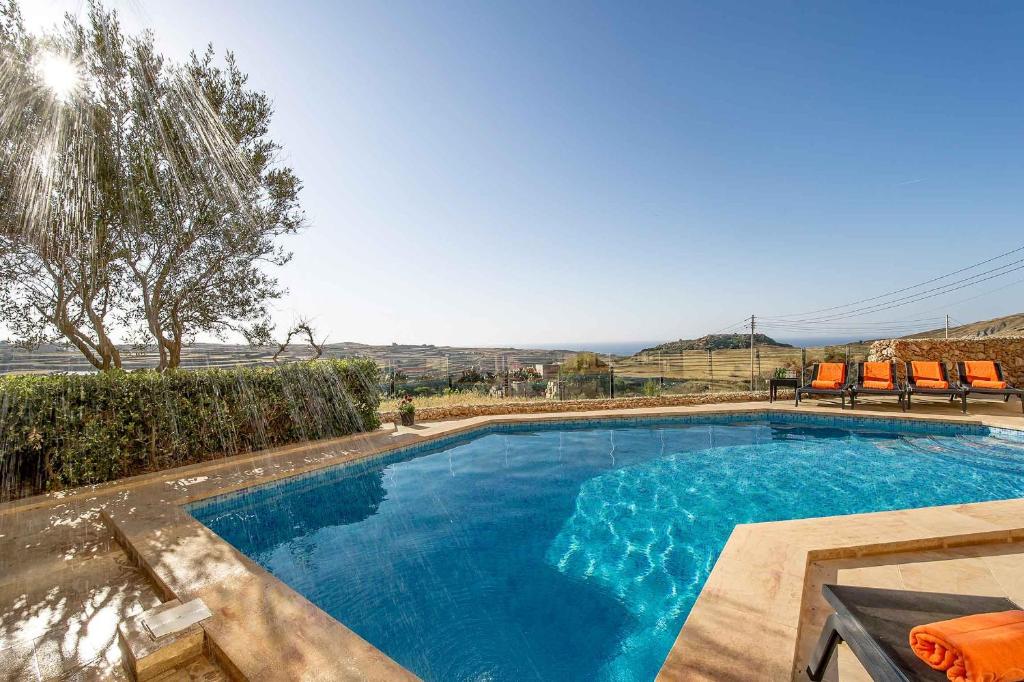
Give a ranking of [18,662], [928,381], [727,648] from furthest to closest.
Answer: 1. [928,381]
2. [18,662]
3. [727,648]

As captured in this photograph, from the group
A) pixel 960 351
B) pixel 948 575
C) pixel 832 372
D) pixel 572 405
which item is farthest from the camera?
pixel 960 351

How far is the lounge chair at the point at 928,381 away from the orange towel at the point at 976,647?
34.0 feet

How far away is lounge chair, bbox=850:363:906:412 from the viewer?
9.48 m

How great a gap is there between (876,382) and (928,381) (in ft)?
2.99

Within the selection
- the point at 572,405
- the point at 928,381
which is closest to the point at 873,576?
the point at 572,405

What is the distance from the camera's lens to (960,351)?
472 inches

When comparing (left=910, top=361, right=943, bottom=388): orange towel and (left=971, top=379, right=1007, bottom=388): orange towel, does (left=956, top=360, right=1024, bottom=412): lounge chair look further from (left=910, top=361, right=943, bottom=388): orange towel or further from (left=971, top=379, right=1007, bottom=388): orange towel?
(left=910, top=361, right=943, bottom=388): orange towel

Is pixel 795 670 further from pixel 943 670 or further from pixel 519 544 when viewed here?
pixel 519 544

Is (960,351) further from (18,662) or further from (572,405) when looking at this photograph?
(18,662)

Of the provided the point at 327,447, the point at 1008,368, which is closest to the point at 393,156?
the point at 327,447

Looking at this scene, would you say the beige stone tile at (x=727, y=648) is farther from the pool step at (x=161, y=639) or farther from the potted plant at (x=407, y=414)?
the potted plant at (x=407, y=414)

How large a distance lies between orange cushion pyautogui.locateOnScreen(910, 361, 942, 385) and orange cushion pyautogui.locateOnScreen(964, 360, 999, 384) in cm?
55

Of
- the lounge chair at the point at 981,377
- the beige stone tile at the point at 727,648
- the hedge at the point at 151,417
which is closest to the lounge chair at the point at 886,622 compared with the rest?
the beige stone tile at the point at 727,648

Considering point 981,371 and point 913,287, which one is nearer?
point 981,371
